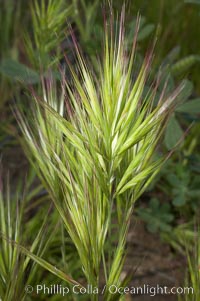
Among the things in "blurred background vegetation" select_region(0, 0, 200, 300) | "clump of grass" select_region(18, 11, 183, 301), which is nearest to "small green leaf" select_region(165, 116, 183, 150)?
"blurred background vegetation" select_region(0, 0, 200, 300)

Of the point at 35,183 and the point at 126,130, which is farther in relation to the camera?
the point at 35,183

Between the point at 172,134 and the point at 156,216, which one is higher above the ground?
the point at 172,134

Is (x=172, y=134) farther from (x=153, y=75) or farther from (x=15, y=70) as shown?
(x=15, y=70)

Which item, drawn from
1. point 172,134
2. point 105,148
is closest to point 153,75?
point 172,134

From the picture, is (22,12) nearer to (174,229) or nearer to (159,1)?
(159,1)

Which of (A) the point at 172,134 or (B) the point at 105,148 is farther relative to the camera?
(A) the point at 172,134

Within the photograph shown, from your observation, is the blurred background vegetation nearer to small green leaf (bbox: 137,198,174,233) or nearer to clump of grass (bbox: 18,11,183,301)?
small green leaf (bbox: 137,198,174,233)

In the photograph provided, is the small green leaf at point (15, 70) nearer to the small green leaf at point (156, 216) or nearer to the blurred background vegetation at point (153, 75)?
the blurred background vegetation at point (153, 75)

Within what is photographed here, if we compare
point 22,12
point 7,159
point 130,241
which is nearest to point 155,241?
point 130,241
